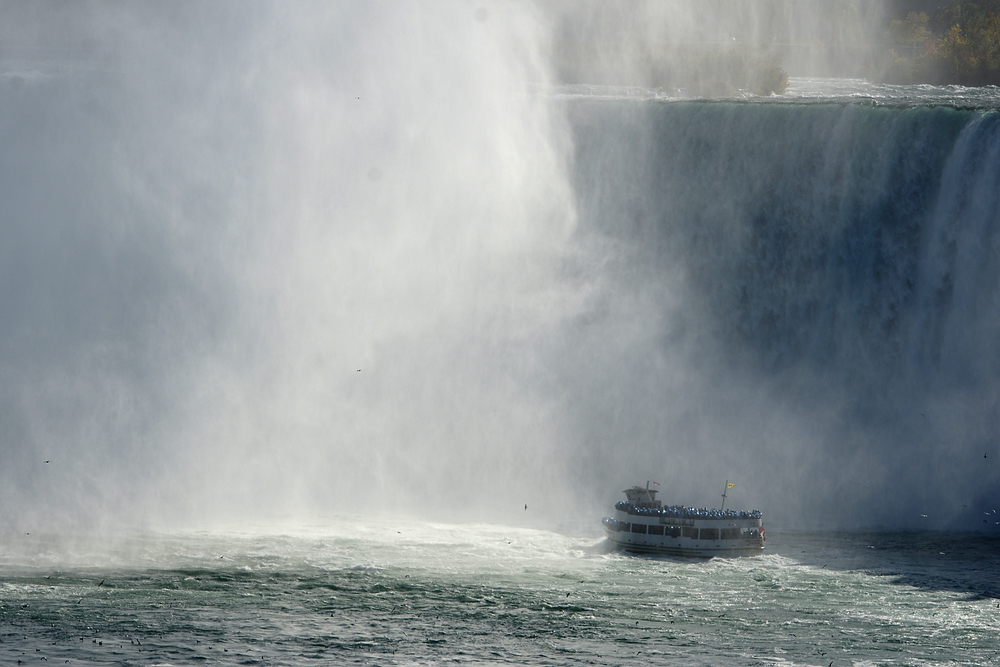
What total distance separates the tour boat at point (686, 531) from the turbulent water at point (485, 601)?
0.36 m

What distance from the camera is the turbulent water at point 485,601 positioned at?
64.7 feet

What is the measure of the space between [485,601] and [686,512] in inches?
230

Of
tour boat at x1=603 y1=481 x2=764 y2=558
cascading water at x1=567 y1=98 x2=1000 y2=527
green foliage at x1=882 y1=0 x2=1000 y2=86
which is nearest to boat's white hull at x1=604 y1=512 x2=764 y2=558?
tour boat at x1=603 y1=481 x2=764 y2=558

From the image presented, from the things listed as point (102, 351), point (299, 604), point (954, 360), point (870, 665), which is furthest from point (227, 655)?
point (954, 360)

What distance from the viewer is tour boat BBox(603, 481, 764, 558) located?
26.1 meters

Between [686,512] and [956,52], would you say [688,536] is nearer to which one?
[686,512]

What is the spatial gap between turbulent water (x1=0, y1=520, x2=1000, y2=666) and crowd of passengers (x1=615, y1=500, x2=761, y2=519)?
855 millimetres

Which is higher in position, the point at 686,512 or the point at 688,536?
the point at 686,512

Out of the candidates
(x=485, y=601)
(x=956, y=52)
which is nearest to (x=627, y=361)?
(x=485, y=601)

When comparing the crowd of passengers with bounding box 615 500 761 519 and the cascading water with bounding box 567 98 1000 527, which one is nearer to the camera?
the crowd of passengers with bounding box 615 500 761 519

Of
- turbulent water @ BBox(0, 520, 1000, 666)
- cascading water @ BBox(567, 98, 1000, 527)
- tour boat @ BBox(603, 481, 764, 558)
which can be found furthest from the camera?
cascading water @ BBox(567, 98, 1000, 527)

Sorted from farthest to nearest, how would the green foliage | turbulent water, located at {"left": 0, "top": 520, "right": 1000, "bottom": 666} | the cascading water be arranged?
1. the green foliage
2. the cascading water
3. turbulent water, located at {"left": 0, "top": 520, "right": 1000, "bottom": 666}

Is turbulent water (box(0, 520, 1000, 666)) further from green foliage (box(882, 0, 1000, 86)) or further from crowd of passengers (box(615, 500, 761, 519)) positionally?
green foliage (box(882, 0, 1000, 86))

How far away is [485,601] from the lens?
22281 mm
